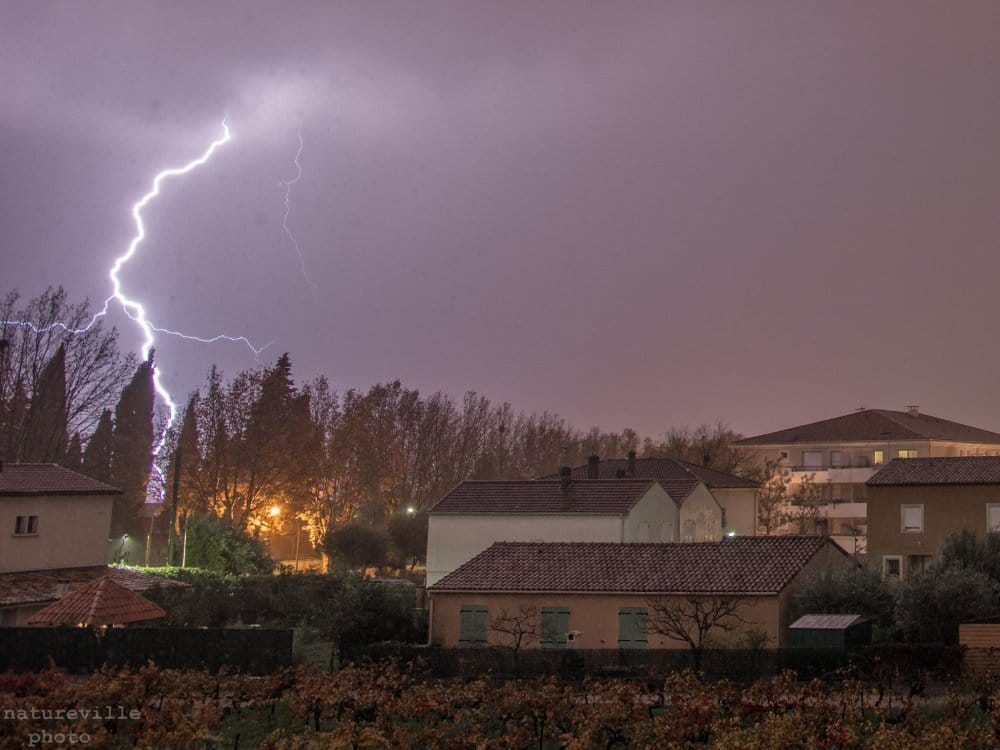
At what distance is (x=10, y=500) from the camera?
133 feet

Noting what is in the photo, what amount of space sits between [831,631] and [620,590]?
21.4 ft

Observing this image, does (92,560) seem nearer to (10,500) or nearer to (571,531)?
(10,500)

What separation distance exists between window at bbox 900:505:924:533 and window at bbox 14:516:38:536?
33.7 metres

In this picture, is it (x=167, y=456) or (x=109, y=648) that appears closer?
(x=109, y=648)

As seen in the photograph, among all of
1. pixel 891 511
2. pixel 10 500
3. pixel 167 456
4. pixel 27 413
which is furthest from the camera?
pixel 167 456

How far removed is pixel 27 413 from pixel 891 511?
41.9 metres

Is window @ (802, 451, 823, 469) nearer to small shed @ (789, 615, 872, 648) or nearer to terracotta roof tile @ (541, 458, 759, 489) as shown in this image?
terracotta roof tile @ (541, 458, 759, 489)

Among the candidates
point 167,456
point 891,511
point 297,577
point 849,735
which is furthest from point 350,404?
point 849,735

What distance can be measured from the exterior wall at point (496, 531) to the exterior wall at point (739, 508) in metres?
20.3

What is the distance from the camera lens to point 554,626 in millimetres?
33219

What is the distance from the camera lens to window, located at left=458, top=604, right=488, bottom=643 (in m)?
33.9

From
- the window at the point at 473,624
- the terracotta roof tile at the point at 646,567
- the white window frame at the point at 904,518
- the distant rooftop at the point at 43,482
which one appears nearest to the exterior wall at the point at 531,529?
the terracotta roof tile at the point at 646,567

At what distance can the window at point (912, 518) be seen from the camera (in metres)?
42.9

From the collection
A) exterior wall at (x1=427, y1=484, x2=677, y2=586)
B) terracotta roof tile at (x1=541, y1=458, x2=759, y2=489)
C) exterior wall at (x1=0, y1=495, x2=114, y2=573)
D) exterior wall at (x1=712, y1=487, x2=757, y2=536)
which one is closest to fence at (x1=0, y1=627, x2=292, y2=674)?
exterior wall at (x1=0, y1=495, x2=114, y2=573)
